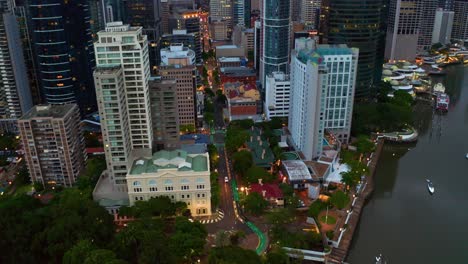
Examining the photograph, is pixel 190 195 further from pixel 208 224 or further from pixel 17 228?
pixel 17 228

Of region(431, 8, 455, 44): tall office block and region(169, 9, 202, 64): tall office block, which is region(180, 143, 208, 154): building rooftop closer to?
region(169, 9, 202, 64): tall office block

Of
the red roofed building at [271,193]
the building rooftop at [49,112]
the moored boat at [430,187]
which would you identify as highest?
the building rooftop at [49,112]

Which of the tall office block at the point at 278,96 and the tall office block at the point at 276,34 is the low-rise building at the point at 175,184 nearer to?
the tall office block at the point at 278,96

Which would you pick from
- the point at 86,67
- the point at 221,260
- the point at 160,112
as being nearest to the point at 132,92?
the point at 160,112

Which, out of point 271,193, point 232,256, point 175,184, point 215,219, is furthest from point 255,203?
point 232,256

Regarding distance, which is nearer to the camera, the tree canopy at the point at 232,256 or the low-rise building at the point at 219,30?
the tree canopy at the point at 232,256

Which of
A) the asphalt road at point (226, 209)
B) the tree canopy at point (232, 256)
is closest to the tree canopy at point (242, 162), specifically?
the asphalt road at point (226, 209)
